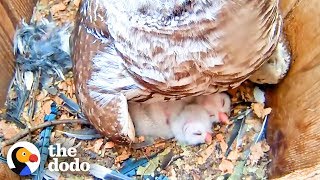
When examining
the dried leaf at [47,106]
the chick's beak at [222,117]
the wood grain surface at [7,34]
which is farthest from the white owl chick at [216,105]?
the wood grain surface at [7,34]

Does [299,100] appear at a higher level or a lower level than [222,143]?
higher

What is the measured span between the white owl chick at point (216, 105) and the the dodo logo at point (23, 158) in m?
0.55

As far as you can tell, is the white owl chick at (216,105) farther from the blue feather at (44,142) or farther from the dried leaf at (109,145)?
the blue feather at (44,142)

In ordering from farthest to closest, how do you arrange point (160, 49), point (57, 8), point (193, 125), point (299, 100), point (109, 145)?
point (57, 8)
point (109, 145)
point (193, 125)
point (299, 100)
point (160, 49)

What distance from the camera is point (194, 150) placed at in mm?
2186

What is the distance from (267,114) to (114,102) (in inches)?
21.6

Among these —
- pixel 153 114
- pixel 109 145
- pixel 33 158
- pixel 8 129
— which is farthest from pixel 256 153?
pixel 8 129

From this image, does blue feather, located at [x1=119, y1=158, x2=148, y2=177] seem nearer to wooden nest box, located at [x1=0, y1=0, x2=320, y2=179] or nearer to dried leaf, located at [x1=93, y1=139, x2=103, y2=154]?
dried leaf, located at [x1=93, y1=139, x2=103, y2=154]

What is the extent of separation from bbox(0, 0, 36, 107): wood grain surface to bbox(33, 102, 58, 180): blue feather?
0.17m

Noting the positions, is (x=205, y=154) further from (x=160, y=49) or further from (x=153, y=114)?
(x=160, y=49)

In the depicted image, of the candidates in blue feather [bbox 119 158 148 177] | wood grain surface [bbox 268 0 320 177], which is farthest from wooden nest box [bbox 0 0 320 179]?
blue feather [bbox 119 158 148 177]

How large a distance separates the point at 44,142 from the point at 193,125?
1.67 feet

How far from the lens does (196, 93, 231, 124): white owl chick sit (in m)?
2.12

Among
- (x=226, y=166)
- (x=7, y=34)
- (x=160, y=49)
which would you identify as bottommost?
(x=226, y=166)
